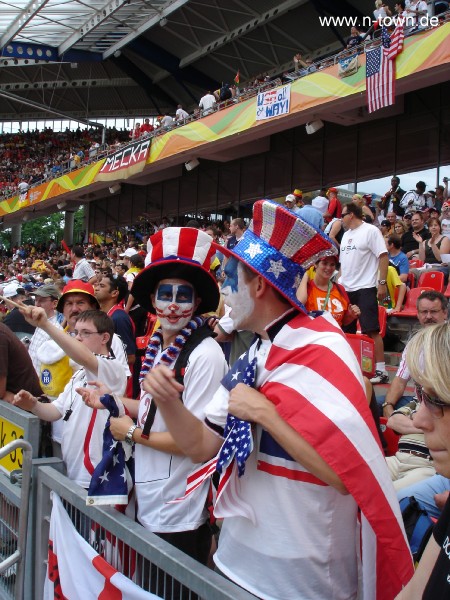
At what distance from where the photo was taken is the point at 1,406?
10.1 ft

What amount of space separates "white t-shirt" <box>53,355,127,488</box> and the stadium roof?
58.0ft

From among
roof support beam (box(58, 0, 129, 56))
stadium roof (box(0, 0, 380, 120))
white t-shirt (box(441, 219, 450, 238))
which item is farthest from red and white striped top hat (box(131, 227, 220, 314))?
roof support beam (box(58, 0, 129, 56))

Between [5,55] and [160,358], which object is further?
[5,55]

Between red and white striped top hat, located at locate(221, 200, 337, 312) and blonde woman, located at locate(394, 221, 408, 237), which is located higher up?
blonde woman, located at locate(394, 221, 408, 237)

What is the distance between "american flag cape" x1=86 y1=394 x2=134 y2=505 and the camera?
2211 mm

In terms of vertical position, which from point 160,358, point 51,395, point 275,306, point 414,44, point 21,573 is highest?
point 414,44

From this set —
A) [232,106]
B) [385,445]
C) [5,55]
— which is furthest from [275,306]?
[5,55]

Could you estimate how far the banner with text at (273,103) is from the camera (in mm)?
13375

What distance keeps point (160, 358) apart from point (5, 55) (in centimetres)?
2498

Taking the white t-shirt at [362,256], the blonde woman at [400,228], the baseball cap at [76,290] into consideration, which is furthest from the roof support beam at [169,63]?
the baseball cap at [76,290]

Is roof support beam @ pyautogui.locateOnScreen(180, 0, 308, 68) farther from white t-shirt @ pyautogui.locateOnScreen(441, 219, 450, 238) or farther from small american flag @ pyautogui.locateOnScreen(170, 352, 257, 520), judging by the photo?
small american flag @ pyautogui.locateOnScreen(170, 352, 257, 520)

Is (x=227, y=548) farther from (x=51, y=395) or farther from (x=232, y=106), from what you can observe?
(x=232, y=106)

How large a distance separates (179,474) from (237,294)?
820mm

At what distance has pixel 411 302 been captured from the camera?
768 centimetres
